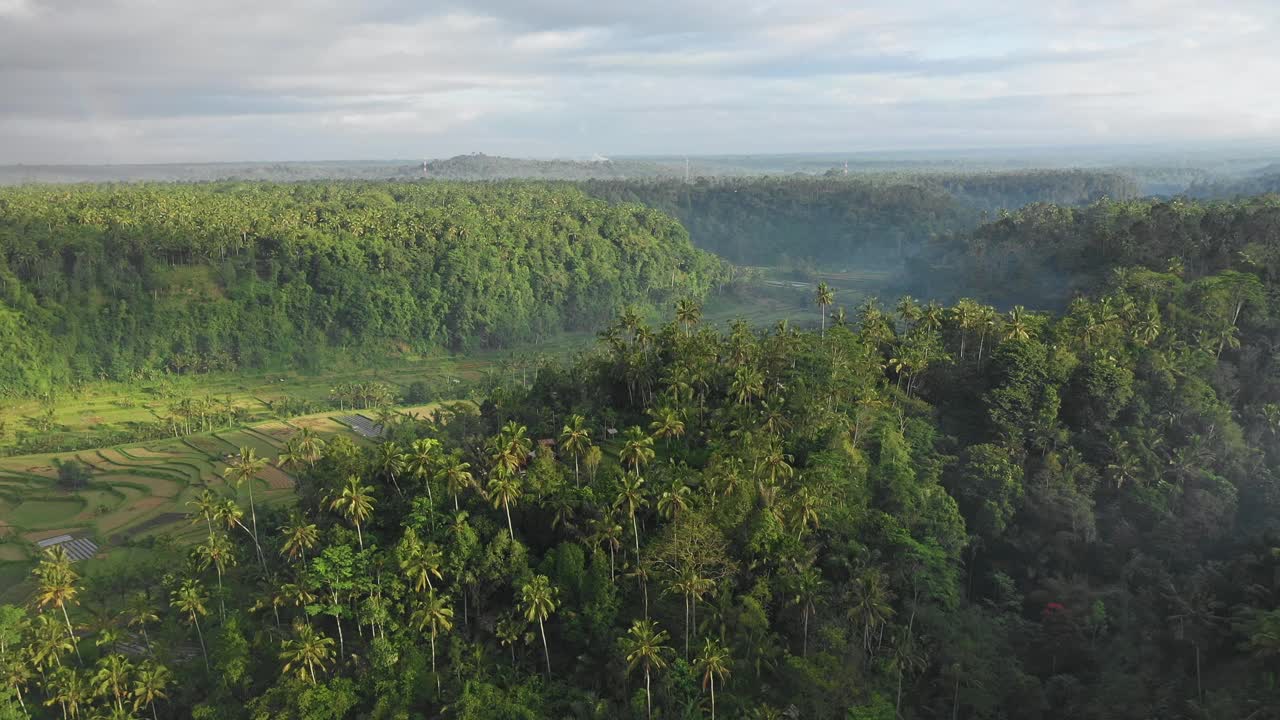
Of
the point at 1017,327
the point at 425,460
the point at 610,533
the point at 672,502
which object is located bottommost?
the point at 610,533

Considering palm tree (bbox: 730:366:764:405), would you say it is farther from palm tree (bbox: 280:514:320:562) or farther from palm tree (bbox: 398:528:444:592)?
palm tree (bbox: 280:514:320:562)

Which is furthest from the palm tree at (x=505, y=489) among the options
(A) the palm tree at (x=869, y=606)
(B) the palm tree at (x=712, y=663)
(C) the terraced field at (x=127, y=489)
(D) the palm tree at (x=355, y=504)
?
(C) the terraced field at (x=127, y=489)

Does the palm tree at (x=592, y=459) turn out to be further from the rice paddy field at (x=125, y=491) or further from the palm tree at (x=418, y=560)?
the rice paddy field at (x=125, y=491)

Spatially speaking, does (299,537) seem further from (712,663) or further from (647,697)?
(712,663)

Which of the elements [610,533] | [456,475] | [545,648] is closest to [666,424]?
[610,533]

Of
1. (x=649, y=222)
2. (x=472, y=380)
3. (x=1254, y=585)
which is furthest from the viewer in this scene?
(x=649, y=222)

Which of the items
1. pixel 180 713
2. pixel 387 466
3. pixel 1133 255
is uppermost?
pixel 1133 255

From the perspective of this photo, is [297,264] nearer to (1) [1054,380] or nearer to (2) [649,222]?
(2) [649,222]

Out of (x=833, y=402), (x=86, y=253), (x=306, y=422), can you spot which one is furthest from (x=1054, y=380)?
(x=86, y=253)
